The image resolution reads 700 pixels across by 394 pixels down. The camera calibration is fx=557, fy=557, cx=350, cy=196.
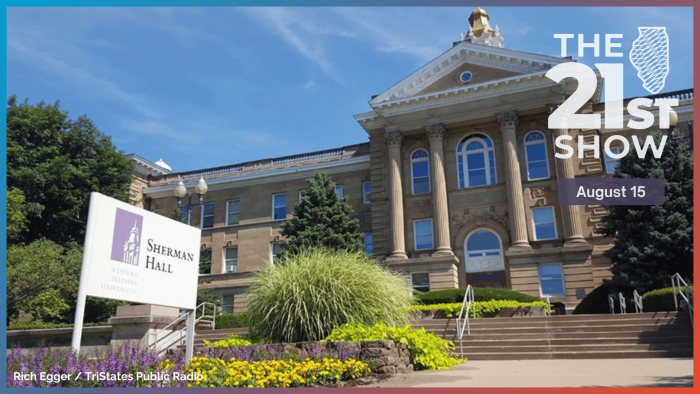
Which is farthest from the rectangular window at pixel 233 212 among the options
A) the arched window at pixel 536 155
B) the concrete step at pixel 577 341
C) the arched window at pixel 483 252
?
the concrete step at pixel 577 341

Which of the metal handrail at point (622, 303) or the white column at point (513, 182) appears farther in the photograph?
the white column at point (513, 182)

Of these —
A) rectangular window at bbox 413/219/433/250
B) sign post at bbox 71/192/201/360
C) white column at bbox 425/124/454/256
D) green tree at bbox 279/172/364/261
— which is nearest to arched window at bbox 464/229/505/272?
white column at bbox 425/124/454/256

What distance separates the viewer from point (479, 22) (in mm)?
54406

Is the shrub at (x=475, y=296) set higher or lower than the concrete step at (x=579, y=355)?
higher

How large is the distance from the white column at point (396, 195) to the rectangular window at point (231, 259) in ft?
40.7

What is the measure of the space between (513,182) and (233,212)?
20.2 meters

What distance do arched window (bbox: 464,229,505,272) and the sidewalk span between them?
18466 mm

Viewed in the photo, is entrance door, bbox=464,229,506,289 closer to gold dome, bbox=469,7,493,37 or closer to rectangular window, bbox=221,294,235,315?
rectangular window, bbox=221,294,235,315

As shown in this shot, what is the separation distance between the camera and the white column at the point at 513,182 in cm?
2978

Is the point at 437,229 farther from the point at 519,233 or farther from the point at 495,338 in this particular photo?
the point at 495,338

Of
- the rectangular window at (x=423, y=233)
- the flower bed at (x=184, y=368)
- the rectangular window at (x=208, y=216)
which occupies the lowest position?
the flower bed at (x=184, y=368)

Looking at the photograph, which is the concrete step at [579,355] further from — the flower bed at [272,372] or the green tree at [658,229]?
the green tree at [658,229]

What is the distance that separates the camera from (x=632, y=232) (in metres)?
22.8

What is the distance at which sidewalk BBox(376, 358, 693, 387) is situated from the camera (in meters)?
8.62
